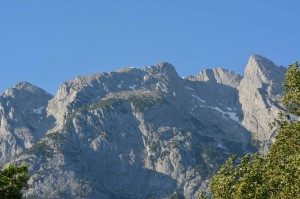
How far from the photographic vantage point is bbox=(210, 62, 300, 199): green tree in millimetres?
52156

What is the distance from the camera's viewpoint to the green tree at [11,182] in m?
51.6

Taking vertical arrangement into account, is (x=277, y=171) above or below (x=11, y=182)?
above

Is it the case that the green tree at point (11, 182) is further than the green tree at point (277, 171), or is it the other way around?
the green tree at point (277, 171)

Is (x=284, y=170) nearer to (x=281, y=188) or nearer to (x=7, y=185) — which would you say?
(x=281, y=188)

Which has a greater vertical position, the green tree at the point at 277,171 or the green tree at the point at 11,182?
the green tree at the point at 277,171

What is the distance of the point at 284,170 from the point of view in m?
53.6

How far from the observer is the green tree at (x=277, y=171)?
171 ft

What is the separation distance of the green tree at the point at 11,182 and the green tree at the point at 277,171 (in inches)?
947

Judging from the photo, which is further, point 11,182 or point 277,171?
point 277,171

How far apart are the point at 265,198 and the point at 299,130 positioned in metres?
13.5

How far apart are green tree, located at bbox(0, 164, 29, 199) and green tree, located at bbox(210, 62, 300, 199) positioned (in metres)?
24.1

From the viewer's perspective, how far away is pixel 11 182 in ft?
172

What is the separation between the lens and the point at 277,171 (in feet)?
185

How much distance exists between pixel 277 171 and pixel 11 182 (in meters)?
31.2
